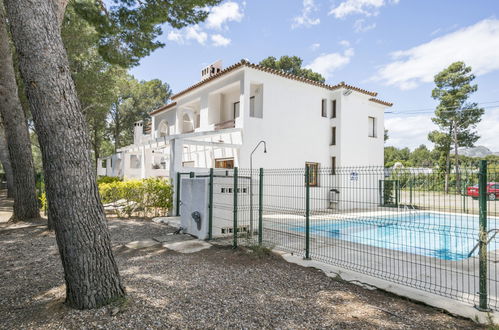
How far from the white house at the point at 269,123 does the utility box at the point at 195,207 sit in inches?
144

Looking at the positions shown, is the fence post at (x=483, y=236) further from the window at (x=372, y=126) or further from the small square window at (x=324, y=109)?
the window at (x=372, y=126)

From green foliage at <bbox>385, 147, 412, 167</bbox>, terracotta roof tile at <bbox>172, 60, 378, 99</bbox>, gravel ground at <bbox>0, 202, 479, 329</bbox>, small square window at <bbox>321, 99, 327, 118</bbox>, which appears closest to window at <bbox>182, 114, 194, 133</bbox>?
terracotta roof tile at <bbox>172, 60, 378, 99</bbox>

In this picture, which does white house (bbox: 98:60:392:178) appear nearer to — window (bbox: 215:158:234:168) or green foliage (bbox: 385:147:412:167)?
window (bbox: 215:158:234:168)

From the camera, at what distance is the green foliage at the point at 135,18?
32.0 feet

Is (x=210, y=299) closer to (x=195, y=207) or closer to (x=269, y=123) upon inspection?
(x=195, y=207)

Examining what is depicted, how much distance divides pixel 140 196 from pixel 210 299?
809 centimetres

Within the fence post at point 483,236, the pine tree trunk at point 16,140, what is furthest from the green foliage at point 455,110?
the pine tree trunk at point 16,140

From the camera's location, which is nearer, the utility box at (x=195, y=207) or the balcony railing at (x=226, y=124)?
the utility box at (x=195, y=207)

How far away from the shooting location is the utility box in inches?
289

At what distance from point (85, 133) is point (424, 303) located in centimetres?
455

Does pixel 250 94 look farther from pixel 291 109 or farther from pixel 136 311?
pixel 136 311

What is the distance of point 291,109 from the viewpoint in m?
14.7

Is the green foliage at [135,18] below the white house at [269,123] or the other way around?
the other way around

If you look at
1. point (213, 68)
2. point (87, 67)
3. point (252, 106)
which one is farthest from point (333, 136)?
point (87, 67)
